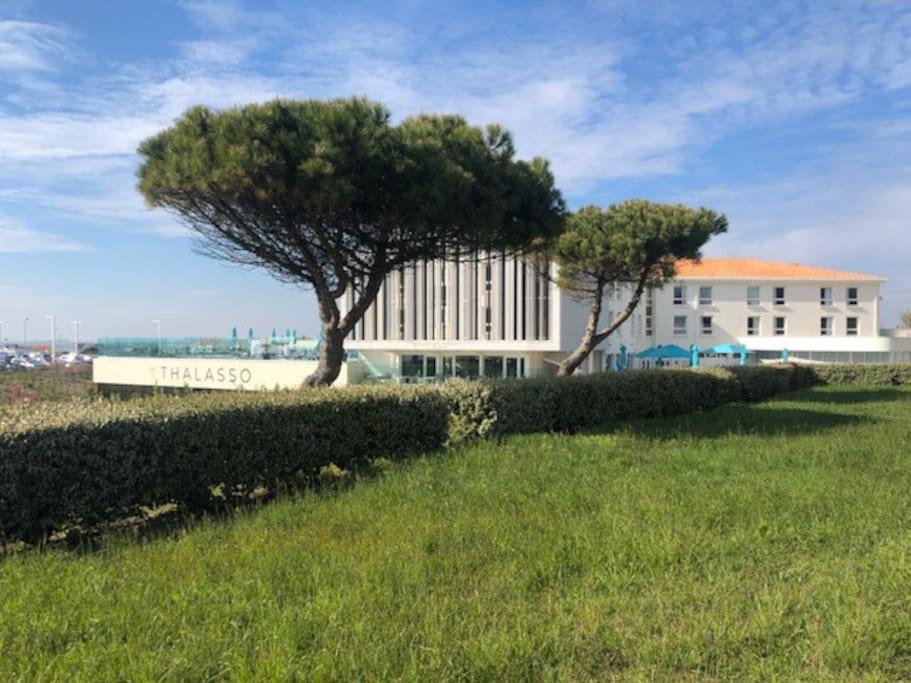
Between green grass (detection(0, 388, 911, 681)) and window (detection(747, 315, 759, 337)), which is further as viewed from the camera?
window (detection(747, 315, 759, 337))

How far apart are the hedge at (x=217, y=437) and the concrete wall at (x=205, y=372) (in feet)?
71.8

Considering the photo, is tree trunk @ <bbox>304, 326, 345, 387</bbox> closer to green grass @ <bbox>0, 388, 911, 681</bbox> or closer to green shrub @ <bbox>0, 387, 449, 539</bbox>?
green shrub @ <bbox>0, 387, 449, 539</bbox>

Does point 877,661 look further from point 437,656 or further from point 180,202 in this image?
point 180,202

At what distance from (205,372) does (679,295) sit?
3603 centimetres

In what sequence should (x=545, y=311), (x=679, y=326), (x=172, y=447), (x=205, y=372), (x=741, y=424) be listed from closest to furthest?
(x=172, y=447)
(x=741, y=424)
(x=545, y=311)
(x=205, y=372)
(x=679, y=326)

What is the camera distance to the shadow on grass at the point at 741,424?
11836 mm

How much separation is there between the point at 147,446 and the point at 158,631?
9.79 feet

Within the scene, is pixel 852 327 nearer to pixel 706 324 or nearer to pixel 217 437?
pixel 706 324

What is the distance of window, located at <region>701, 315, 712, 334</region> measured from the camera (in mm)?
53859

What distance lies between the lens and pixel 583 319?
34094 mm

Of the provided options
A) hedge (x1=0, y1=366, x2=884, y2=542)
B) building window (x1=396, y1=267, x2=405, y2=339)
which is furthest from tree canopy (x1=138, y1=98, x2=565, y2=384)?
building window (x1=396, y1=267, x2=405, y2=339)

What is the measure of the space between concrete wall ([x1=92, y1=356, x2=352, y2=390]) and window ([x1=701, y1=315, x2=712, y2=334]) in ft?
106

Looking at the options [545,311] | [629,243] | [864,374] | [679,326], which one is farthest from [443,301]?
[679,326]

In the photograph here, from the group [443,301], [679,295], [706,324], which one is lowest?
[706,324]
